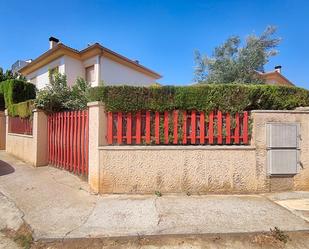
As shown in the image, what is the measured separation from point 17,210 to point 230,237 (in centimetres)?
382

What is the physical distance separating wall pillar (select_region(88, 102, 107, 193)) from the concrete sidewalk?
1.14ft

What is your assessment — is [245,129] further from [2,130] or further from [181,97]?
[2,130]

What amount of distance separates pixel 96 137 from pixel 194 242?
118 inches

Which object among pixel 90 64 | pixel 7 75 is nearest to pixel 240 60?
pixel 90 64

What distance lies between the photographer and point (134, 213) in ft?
14.1

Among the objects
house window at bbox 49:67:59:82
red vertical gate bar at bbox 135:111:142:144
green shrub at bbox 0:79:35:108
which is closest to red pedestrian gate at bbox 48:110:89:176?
red vertical gate bar at bbox 135:111:142:144

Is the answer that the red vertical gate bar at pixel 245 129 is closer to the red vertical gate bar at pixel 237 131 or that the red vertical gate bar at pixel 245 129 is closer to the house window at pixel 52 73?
the red vertical gate bar at pixel 237 131

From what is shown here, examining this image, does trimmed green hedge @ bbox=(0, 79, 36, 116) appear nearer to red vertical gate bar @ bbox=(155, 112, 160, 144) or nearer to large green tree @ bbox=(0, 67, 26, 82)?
red vertical gate bar @ bbox=(155, 112, 160, 144)

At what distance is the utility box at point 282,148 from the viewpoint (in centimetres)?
540

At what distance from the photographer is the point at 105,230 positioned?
3705 millimetres

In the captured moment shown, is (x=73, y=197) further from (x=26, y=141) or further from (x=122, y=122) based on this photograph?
(x=26, y=141)

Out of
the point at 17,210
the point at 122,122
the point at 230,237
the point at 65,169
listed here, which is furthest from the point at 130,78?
the point at 230,237

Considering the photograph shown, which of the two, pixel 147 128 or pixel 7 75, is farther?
pixel 7 75

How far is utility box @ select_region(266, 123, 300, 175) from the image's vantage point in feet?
17.7
